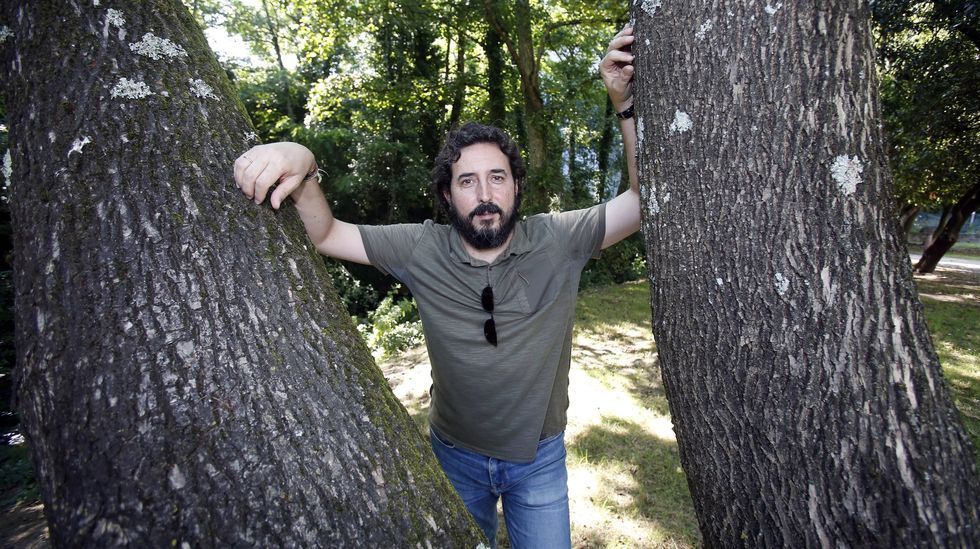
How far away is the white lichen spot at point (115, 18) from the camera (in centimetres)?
131

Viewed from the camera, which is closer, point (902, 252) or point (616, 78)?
point (902, 252)

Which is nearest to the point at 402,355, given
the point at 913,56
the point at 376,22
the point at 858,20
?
the point at 858,20

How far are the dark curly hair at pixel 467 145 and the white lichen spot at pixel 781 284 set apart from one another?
4.22ft

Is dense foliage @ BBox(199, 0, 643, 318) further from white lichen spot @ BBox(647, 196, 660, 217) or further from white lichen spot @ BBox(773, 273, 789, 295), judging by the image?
white lichen spot @ BBox(773, 273, 789, 295)

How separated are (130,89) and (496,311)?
4.59 ft

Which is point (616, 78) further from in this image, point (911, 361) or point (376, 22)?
point (376, 22)

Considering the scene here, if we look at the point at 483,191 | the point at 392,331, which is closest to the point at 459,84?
the point at 392,331

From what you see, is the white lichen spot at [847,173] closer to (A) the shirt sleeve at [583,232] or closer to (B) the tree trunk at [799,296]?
(B) the tree trunk at [799,296]

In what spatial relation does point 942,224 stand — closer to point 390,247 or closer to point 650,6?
point 650,6

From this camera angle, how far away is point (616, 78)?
5.57 feet

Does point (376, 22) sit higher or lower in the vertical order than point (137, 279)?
higher

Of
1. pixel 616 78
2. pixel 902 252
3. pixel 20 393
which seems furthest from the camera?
pixel 616 78

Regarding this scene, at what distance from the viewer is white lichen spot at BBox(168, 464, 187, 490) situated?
100cm

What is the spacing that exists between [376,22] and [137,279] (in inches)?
516
